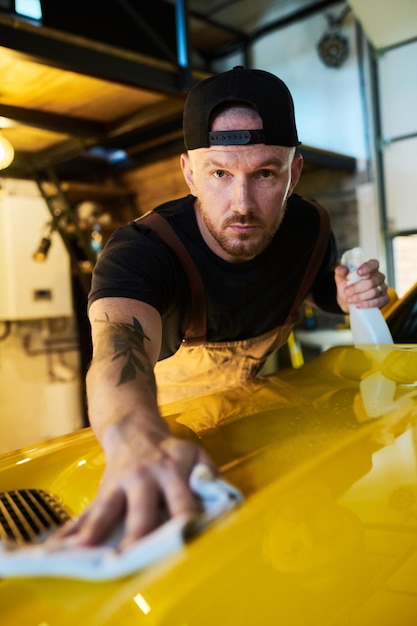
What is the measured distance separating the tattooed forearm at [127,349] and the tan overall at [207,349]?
38cm

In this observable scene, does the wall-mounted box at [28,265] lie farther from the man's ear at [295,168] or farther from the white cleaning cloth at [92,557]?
the white cleaning cloth at [92,557]

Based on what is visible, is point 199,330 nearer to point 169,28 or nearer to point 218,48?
point 169,28

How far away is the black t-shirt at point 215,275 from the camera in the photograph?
1.27 metres

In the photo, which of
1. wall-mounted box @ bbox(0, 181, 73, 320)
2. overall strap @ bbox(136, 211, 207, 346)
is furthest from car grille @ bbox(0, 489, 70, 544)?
wall-mounted box @ bbox(0, 181, 73, 320)

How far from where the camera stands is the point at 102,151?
4664 millimetres

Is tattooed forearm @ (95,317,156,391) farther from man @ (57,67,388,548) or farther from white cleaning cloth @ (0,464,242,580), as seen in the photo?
white cleaning cloth @ (0,464,242,580)

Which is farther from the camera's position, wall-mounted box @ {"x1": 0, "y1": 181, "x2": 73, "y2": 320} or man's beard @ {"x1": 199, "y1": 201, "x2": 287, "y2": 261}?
wall-mounted box @ {"x1": 0, "y1": 181, "x2": 73, "y2": 320}

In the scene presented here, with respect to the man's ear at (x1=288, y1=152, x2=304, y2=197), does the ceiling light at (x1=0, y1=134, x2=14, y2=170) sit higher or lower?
higher

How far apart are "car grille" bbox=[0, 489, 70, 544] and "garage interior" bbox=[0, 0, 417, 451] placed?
7.14 feet

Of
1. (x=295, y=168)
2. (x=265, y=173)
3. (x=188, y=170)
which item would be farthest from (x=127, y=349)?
(x=295, y=168)

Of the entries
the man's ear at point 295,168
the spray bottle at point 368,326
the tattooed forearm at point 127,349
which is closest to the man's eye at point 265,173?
the man's ear at point 295,168

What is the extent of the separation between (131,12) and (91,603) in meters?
2.88

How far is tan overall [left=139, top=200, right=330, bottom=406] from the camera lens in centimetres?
148

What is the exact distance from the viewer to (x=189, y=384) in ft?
6.20
